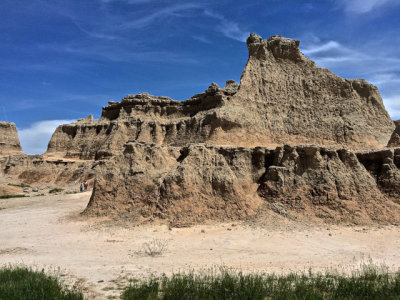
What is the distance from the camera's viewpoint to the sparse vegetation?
10.6 metres

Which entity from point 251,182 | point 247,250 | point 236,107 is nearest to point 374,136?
point 236,107

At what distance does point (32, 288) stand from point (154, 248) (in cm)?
447

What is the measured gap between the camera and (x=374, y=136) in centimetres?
2478

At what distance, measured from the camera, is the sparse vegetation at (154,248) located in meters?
10.6

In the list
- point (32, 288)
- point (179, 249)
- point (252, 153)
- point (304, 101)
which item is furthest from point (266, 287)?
point (304, 101)

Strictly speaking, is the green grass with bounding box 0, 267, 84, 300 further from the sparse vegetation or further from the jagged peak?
the jagged peak

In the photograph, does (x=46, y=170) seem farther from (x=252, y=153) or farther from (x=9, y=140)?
(x=252, y=153)

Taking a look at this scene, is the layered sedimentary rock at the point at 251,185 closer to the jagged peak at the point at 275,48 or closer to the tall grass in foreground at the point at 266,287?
the tall grass in foreground at the point at 266,287

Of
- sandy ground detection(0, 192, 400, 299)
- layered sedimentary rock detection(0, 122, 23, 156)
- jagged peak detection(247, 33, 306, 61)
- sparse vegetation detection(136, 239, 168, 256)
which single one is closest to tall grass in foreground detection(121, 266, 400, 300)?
sandy ground detection(0, 192, 400, 299)

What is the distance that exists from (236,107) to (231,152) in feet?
35.2

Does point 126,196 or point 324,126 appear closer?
point 126,196

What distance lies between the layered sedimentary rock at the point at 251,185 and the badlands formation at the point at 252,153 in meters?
0.05

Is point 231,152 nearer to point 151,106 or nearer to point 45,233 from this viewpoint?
point 45,233

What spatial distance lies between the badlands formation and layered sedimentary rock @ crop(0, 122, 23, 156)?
1165 cm
